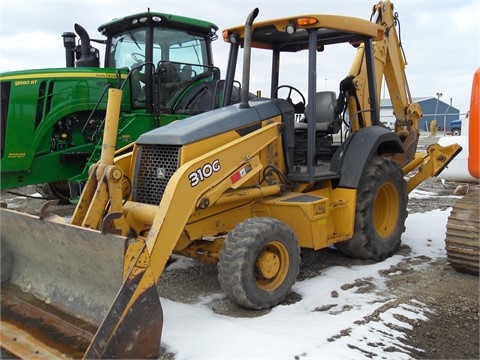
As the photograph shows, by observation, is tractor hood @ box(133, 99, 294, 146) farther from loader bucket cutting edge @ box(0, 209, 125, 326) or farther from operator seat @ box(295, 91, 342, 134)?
loader bucket cutting edge @ box(0, 209, 125, 326)

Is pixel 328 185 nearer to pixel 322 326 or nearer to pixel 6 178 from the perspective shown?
pixel 322 326

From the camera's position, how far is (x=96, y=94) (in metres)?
7.74

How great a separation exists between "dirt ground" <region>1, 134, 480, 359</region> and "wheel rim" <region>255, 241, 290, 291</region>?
236 millimetres

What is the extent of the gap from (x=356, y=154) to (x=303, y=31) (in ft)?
4.79

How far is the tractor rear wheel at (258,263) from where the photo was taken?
3.89m

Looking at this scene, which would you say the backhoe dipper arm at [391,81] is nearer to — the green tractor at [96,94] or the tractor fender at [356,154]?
the tractor fender at [356,154]

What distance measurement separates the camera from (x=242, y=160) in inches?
175

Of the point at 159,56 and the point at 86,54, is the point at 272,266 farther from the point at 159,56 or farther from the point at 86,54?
the point at 86,54

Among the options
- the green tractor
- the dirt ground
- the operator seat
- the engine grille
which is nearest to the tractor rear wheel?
the dirt ground

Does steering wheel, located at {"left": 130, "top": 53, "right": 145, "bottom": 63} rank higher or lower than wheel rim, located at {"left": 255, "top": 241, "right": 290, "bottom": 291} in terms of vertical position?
higher

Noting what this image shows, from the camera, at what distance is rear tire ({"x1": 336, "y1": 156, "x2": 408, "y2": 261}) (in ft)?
16.9

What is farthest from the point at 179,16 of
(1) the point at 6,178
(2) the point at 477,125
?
(2) the point at 477,125

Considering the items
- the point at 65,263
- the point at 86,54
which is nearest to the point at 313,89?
the point at 65,263

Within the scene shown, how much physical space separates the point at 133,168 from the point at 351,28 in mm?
2573
